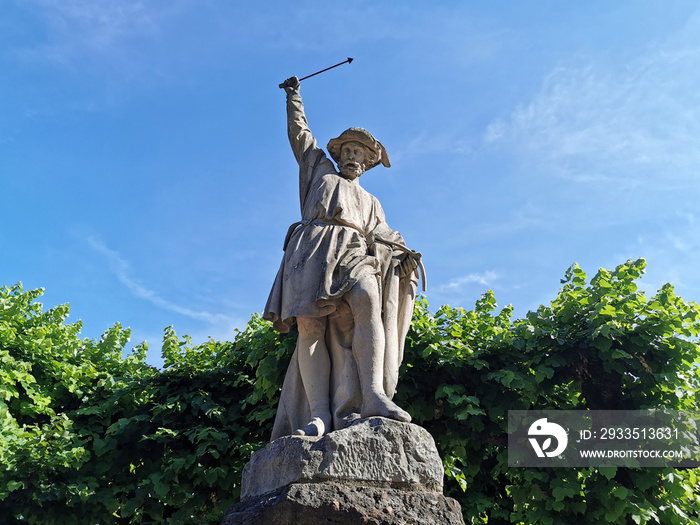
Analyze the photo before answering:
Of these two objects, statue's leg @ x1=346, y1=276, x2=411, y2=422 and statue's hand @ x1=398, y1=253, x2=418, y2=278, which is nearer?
statue's leg @ x1=346, y1=276, x2=411, y2=422

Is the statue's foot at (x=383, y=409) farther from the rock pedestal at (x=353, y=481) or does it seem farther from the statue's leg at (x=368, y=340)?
the rock pedestal at (x=353, y=481)

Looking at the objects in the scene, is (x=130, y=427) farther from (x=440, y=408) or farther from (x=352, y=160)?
(x=352, y=160)

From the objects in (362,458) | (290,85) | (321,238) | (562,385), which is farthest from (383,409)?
(562,385)

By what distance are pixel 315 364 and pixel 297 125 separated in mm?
2155

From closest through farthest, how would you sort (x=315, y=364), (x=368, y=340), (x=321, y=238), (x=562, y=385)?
(x=368, y=340) → (x=315, y=364) → (x=321, y=238) → (x=562, y=385)

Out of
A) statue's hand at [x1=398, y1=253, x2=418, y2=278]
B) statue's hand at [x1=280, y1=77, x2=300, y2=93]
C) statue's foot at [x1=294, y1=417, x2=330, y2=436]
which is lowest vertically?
statue's foot at [x1=294, y1=417, x2=330, y2=436]

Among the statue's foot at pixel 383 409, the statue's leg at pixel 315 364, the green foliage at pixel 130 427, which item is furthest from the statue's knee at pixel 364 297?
the green foliage at pixel 130 427

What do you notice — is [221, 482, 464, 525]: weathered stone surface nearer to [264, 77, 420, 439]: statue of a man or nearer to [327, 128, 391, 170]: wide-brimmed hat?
[264, 77, 420, 439]: statue of a man

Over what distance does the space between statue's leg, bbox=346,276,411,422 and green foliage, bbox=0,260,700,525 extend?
3960 millimetres

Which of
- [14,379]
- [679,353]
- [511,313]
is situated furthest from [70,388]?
[679,353]

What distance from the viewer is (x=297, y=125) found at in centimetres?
605

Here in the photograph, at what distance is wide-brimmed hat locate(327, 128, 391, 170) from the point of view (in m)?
5.99

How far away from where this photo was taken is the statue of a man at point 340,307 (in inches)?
192

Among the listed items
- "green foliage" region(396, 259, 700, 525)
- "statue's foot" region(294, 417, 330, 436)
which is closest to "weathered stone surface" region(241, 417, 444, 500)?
"statue's foot" region(294, 417, 330, 436)
